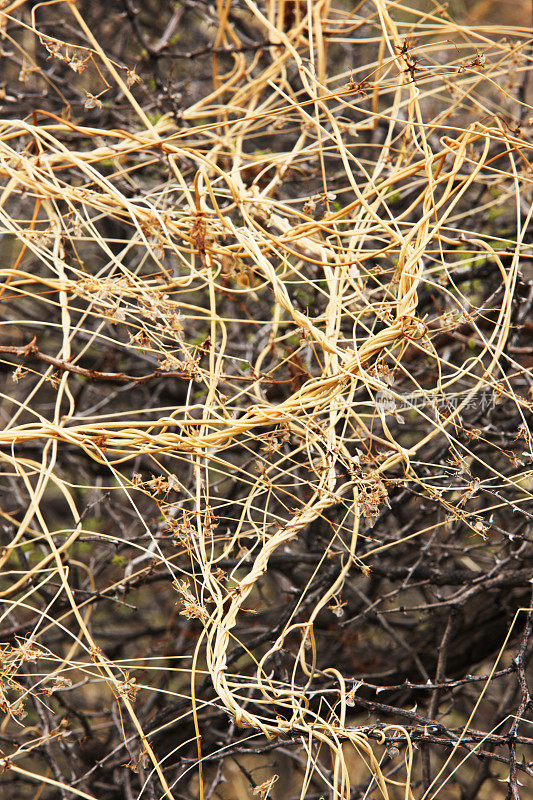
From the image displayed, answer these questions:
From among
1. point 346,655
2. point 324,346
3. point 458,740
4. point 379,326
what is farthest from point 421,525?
point 324,346

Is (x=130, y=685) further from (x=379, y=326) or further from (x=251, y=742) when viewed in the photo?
(x=379, y=326)

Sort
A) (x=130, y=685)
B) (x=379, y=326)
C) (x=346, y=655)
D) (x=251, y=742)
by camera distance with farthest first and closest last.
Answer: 1. (x=346, y=655)
2. (x=379, y=326)
3. (x=251, y=742)
4. (x=130, y=685)

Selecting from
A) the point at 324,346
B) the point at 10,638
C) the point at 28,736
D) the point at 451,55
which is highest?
the point at 451,55

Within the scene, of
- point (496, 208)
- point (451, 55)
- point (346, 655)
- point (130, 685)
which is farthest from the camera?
point (451, 55)

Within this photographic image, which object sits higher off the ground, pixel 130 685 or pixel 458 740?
pixel 130 685

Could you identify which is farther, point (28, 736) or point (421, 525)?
point (28, 736)

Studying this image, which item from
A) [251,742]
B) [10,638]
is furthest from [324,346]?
[10,638]
